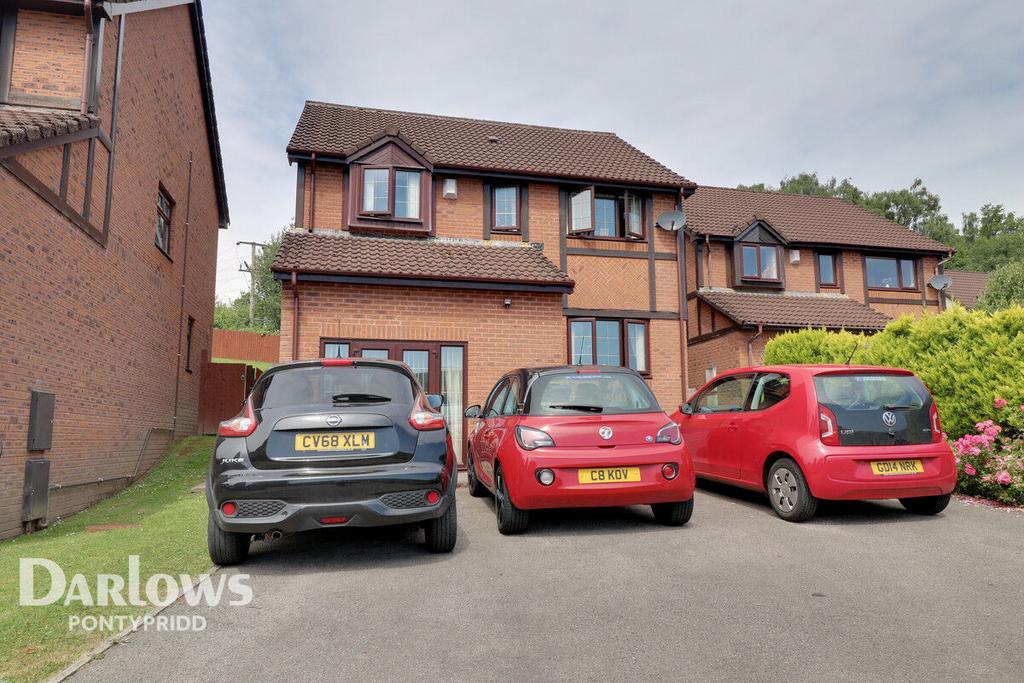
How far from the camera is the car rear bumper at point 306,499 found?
13.9ft

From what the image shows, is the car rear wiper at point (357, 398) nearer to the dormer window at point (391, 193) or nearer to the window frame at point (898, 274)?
the dormer window at point (391, 193)

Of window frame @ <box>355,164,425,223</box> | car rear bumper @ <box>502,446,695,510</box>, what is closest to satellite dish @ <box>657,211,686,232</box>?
window frame @ <box>355,164,425,223</box>

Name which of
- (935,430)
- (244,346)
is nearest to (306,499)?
(935,430)

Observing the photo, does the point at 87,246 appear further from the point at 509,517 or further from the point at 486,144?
the point at 486,144

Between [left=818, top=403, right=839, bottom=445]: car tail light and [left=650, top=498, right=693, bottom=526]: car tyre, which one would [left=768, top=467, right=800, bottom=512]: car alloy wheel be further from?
[left=650, top=498, right=693, bottom=526]: car tyre

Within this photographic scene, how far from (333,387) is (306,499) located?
2.90 feet

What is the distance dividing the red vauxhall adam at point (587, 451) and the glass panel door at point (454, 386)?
4.65 meters

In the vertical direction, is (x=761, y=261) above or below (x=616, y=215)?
below

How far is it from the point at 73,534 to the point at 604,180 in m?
11.8

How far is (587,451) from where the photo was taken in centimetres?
530

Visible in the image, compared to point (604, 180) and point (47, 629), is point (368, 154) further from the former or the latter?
point (47, 629)

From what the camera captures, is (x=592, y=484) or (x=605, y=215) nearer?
(x=592, y=484)

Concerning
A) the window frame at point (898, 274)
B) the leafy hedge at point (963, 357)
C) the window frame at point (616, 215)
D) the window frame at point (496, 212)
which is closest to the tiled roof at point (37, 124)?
the window frame at point (496, 212)

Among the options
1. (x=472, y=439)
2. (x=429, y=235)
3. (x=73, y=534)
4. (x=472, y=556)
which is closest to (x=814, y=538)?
(x=472, y=556)
